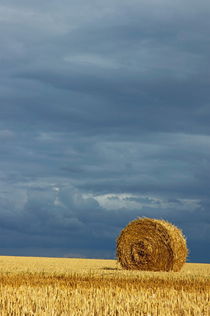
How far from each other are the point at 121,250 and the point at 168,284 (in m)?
7.14

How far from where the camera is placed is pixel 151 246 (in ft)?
61.7

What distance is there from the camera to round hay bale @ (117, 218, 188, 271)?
18.5 metres

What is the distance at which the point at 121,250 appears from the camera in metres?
19.2

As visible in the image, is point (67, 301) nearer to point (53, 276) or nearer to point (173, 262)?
point (53, 276)

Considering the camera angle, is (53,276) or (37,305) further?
(53,276)

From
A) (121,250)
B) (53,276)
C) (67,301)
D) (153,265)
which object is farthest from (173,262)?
(67,301)

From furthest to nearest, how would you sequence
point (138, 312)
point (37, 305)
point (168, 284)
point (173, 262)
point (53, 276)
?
point (173, 262) < point (53, 276) < point (168, 284) < point (37, 305) < point (138, 312)

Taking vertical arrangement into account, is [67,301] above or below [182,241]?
below

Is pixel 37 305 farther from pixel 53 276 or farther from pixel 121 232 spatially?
pixel 121 232

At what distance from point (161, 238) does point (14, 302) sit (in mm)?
11249

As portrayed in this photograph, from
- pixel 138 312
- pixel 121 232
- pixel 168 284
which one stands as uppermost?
pixel 121 232

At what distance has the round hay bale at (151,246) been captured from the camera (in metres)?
18.5

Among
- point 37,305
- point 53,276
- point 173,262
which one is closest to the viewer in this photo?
point 37,305

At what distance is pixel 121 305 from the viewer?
7.86 meters
